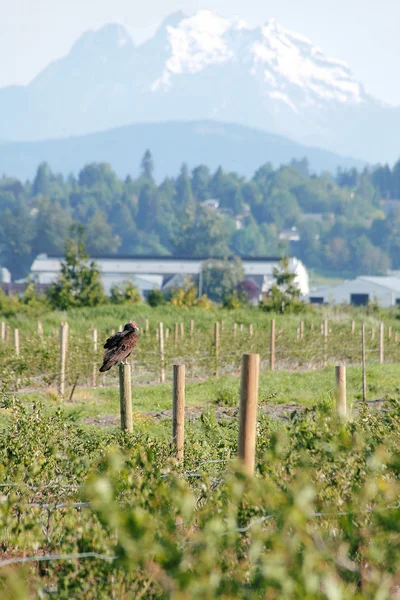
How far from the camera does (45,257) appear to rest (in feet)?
430

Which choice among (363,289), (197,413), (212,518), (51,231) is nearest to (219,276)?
(363,289)

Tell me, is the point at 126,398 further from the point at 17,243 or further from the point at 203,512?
the point at 17,243

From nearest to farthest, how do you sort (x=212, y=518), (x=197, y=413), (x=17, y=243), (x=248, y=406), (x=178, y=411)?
(x=212, y=518), (x=248, y=406), (x=178, y=411), (x=197, y=413), (x=17, y=243)

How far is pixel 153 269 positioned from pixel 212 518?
122 metres

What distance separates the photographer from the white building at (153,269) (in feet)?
396

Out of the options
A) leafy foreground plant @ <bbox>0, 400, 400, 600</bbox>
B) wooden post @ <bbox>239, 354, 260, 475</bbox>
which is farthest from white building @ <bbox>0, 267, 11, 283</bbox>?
wooden post @ <bbox>239, 354, 260, 475</bbox>

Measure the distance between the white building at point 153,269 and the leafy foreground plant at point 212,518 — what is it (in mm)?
108952

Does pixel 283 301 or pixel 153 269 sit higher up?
pixel 283 301

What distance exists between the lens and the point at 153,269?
127 metres

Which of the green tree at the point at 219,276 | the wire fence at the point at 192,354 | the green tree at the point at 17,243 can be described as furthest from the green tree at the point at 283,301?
the green tree at the point at 17,243

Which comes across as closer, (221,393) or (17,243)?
(221,393)

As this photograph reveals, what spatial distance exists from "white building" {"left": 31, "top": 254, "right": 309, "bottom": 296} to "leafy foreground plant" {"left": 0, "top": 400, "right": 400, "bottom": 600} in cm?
10895

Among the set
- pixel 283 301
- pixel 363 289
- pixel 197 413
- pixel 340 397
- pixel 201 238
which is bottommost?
pixel 363 289

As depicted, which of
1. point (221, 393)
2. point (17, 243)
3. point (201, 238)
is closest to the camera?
point (221, 393)
